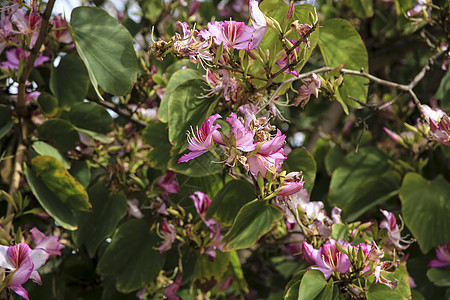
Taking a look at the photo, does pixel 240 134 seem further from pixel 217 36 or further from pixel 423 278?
pixel 423 278

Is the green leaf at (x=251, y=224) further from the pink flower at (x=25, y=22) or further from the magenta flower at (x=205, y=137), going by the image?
the pink flower at (x=25, y=22)

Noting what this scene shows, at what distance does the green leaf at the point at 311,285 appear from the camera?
82cm

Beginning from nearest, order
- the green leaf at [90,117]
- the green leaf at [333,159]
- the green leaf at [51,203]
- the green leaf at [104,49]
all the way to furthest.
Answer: the green leaf at [104,49]
the green leaf at [51,203]
the green leaf at [90,117]
the green leaf at [333,159]

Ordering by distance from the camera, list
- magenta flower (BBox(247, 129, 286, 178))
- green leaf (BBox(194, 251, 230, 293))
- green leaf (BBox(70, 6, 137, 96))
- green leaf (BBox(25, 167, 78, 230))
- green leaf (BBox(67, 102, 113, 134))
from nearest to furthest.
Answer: magenta flower (BBox(247, 129, 286, 178)) → green leaf (BBox(70, 6, 137, 96)) → green leaf (BBox(25, 167, 78, 230)) → green leaf (BBox(194, 251, 230, 293)) → green leaf (BBox(67, 102, 113, 134))

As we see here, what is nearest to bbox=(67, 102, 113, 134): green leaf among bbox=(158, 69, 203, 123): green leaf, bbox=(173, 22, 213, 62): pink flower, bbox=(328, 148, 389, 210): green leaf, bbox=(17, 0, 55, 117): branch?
bbox=(17, 0, 55, 117): branch

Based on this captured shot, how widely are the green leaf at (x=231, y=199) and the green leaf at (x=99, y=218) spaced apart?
0.27 m

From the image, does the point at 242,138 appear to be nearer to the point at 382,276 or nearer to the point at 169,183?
the point at 382,276

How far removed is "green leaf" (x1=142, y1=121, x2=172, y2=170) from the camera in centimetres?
111

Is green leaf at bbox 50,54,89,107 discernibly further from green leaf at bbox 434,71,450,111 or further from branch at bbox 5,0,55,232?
green leaf at bbox 434,71,450,111

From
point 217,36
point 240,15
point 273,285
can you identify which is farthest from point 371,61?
point 217,36

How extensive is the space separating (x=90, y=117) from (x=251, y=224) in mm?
664

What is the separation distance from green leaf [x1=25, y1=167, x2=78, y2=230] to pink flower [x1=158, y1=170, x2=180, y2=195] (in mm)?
223

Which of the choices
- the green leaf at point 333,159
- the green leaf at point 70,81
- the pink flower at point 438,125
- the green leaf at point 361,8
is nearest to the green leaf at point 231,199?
the pink flower at point 438,125

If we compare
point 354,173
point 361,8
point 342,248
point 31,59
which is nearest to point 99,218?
point 31,59
